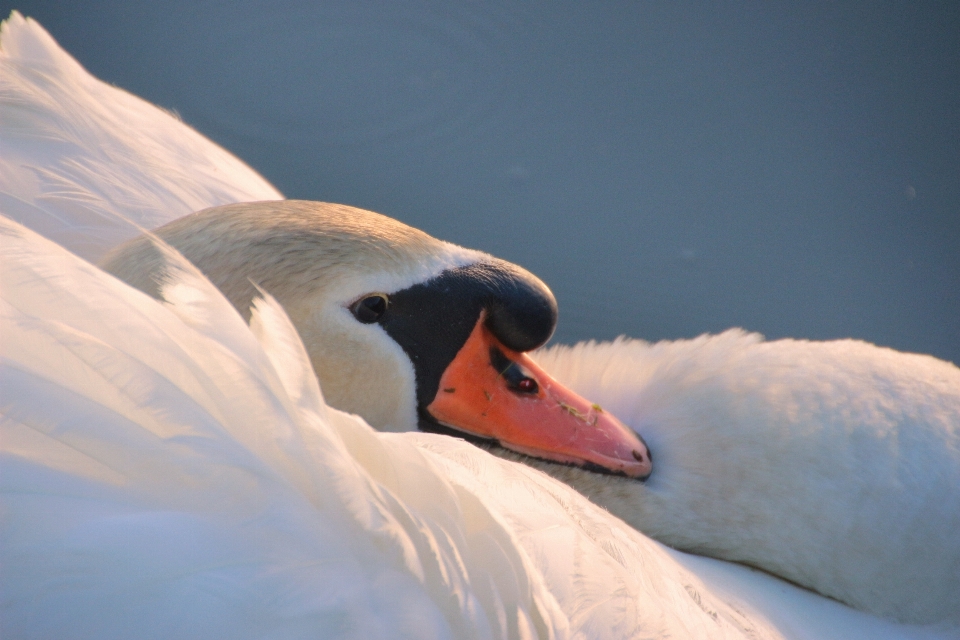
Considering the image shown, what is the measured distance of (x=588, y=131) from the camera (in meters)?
2.46

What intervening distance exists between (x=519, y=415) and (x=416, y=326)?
0.19 meters

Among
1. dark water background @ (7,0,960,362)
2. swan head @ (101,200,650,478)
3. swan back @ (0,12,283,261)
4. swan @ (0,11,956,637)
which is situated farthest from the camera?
dark water background @ (7,0,960,362)

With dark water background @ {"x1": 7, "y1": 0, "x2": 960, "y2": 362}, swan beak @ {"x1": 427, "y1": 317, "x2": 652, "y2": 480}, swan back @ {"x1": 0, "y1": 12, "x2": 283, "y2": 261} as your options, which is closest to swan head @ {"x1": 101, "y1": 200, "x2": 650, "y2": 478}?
swan beak @ {"x1": 427, "y1": 317, "x2": 652, "y2": 480}

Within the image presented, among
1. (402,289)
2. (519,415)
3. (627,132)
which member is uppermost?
(627,132)

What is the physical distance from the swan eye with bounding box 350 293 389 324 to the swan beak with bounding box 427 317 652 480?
0.12 meters

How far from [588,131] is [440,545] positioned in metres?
→ 1.91

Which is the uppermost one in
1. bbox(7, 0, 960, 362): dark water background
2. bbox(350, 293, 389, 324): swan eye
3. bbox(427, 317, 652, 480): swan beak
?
bbox(7, 0, 960, 362): dark water background

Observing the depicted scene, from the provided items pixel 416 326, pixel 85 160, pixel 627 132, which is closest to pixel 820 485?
pixel 416 326

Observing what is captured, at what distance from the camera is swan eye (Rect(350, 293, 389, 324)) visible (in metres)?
1.17

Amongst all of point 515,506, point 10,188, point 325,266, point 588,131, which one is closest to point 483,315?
point 325,266

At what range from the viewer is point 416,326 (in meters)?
1.21

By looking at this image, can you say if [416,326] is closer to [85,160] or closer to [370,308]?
[370,308]

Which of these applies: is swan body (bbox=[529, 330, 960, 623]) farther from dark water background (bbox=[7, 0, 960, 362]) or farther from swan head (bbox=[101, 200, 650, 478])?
dark water background (bbox=[7, 0, 960, 362])

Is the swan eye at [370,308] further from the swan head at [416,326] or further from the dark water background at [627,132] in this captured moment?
the dark water background at [627,132]
